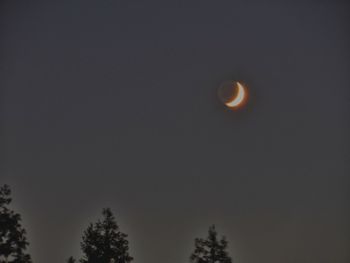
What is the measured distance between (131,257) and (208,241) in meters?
7.46

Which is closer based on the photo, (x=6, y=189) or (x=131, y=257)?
(x=6, y=189)

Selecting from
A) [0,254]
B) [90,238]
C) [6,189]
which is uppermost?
[90,238]

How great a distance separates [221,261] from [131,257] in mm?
8456

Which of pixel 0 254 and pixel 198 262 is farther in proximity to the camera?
pixel 198 262

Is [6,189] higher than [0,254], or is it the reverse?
[6,189]

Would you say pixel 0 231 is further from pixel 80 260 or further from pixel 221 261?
pixel 221 261

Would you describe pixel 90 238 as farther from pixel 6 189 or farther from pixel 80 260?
pixel 6 189

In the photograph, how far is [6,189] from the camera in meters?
48.2

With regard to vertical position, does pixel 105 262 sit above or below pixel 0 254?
above

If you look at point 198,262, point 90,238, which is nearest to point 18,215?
point 90,238

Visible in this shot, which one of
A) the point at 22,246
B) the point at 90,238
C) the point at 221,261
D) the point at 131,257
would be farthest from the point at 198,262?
the point at 22,246

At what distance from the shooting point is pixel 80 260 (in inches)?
2468

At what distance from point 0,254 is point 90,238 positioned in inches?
680

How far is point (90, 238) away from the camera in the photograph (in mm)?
62688
